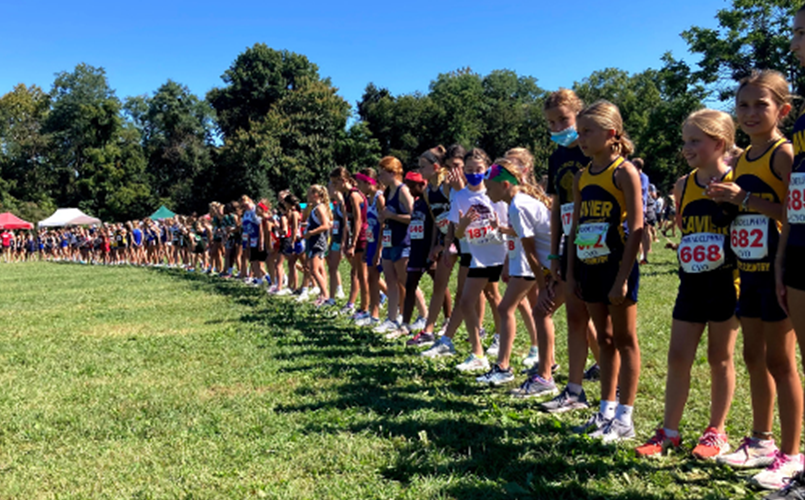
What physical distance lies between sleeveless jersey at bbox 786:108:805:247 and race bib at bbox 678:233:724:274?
67cm

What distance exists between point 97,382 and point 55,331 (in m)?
4.07

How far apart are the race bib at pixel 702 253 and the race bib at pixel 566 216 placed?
0.99 meters

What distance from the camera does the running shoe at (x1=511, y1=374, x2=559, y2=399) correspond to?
5.03m

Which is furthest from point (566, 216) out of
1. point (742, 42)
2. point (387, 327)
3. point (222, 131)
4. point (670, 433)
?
point (222, 131)

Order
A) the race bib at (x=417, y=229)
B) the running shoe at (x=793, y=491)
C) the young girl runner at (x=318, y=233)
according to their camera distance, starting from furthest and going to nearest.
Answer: the young girl runner at (x=318, y=233) → the race bib at (x=417, y=229) → the running shoe at (x=793, y=491)

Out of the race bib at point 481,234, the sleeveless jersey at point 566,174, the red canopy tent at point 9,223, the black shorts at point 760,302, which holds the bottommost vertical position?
the black shorts at point 760,302

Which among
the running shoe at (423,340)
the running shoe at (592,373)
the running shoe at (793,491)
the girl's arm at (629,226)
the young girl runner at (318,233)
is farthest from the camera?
the young girl runner at (318,233)

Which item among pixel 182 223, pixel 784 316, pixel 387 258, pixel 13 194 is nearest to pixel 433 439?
pixel 784 316

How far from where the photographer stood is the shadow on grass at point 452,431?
338 centimetres

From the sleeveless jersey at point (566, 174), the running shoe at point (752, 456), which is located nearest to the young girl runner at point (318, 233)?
the sleeveless jersey at point (566, 174)

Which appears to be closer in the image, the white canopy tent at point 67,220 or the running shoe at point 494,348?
the running shoe at point 494,348

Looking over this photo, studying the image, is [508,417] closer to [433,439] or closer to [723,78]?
[433,439]

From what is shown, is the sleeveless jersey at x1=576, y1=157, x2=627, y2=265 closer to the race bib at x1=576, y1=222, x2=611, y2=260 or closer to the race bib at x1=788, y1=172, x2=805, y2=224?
the race bib at x1=576, y1=222, x2=611, y2=260

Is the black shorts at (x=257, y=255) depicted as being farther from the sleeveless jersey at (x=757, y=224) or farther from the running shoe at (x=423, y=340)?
the sleeveless jersey at (x=757, y=224)
